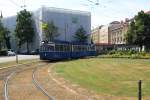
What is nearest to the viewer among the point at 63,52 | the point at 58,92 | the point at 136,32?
the point at 58,92

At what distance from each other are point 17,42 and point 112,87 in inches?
4221

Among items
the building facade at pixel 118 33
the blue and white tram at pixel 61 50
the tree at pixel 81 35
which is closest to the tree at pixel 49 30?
the tree at pixel 81 35

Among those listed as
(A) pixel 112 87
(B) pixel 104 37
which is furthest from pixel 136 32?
(B) pixel 104 37

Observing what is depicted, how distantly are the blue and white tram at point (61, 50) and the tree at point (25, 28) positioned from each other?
174 feet

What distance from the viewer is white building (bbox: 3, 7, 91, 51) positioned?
115m

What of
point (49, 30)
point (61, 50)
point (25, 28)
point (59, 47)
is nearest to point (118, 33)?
point (25, 28)

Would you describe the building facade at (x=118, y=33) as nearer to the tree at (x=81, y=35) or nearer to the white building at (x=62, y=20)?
the white building at (x=62, y=20)

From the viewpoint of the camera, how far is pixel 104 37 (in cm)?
18888

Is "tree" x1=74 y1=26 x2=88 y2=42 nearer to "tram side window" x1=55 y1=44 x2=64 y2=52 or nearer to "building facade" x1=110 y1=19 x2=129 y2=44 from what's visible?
"building facade" x1=110 y1=19 x2=129 y2=44

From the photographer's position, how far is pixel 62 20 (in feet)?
390

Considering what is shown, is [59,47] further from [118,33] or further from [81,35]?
[118,33]

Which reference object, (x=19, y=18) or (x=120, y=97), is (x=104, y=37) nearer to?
(x=19, y=18)

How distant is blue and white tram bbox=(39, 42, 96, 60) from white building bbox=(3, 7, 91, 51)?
5094 cm

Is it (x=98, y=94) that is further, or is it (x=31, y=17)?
(x=31, y=17)
